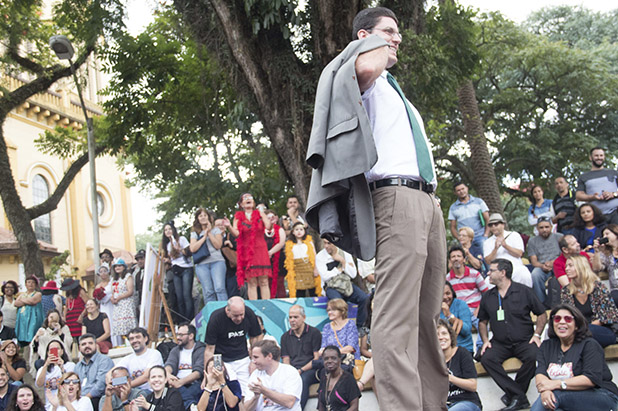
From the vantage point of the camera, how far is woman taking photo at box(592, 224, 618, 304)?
9.08 m

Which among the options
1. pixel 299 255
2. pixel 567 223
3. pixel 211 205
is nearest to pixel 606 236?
pixel 567 223

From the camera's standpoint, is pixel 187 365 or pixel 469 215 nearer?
pixel 187 365

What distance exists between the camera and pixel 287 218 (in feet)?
37.8

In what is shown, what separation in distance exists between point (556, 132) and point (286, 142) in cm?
1078

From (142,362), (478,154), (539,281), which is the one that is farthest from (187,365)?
(478,154)

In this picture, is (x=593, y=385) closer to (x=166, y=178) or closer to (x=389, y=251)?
(x=389, y=251)

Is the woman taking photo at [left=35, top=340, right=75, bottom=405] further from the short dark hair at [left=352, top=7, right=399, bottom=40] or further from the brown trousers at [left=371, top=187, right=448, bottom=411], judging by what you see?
the short dark hair at [left=352, top=7, right=399, bottom=40]

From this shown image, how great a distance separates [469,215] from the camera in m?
11.7

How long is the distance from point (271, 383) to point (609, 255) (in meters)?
4.99

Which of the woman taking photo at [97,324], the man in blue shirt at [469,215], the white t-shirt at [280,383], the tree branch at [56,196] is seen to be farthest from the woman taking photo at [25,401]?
the tree branch at [56,196]

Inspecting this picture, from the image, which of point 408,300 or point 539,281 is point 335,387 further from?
point 408,300

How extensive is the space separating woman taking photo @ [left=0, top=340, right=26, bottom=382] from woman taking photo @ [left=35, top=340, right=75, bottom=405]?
0.52m

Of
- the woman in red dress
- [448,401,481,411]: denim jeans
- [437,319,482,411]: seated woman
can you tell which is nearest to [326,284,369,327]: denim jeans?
the woman in red dress

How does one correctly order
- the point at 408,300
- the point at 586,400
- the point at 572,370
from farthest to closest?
1. the point at 572,370
2. the point at 586,400
3. the point at 408,300
